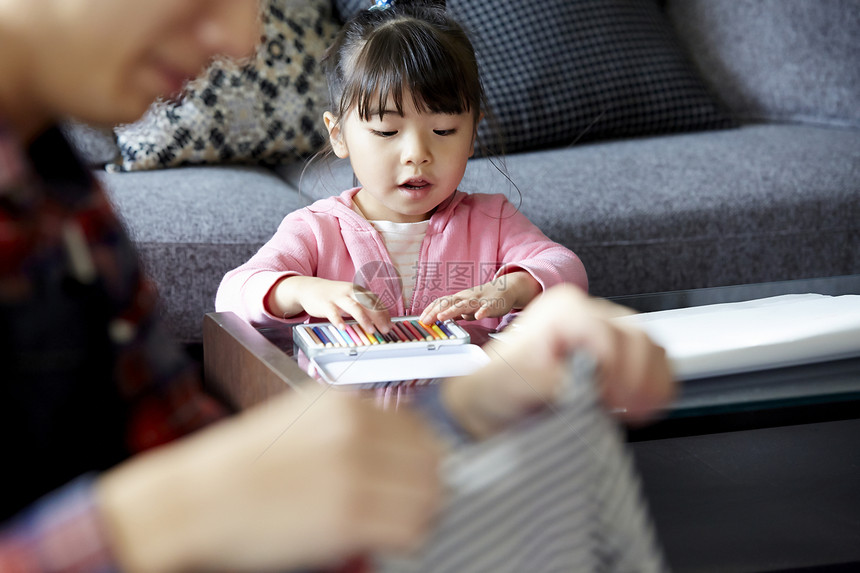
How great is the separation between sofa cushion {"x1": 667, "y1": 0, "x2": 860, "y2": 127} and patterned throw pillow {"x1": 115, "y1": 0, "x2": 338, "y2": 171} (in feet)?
2.59

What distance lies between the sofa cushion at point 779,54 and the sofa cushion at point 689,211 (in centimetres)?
29

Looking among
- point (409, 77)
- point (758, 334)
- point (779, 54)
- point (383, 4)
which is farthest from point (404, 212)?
point (779, 54)

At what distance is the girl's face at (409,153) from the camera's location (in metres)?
1.03

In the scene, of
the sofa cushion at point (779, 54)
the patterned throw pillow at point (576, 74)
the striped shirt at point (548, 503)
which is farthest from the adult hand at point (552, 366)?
the sofa cushion at point (779, 54)

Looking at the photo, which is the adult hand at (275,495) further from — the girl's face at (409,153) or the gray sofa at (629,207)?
the gray sofa at (629,207)

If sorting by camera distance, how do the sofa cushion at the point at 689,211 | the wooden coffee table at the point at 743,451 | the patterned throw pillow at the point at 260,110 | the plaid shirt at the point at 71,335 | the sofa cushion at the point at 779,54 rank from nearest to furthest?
the plaid shirt at the point at 71,335
the wooden coffee table at the point at 743,451
the sofa cushion at the point at 689,211
the patterned throw pillow at the point at 260,110
the sofa cushion at the point at 779,54

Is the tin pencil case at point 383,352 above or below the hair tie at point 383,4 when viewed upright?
below

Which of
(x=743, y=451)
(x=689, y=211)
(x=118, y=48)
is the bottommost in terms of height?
(x=743, y=451)

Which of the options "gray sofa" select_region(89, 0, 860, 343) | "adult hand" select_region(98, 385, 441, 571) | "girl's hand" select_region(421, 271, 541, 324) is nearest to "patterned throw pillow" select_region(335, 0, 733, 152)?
"gray sofa" select_region(89, 0, 860, 343)

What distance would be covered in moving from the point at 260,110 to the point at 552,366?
4.28 ft

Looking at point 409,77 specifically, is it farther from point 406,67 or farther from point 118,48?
point 118,48

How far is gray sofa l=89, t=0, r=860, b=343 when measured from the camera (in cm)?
122

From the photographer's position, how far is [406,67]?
102 centimetres

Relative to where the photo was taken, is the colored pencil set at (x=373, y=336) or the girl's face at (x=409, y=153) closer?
the colored pencil set at (x=373, y=336)
